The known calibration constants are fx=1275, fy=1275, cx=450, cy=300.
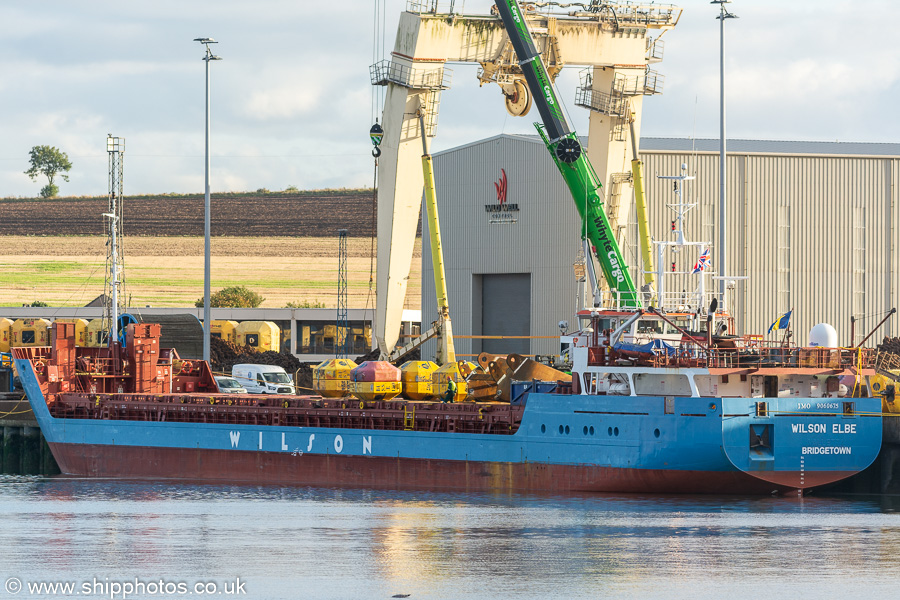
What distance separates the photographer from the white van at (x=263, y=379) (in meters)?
51.2

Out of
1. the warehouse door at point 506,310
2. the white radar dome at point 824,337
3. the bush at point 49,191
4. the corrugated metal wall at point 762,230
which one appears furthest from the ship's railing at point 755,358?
the bush at point 49,191

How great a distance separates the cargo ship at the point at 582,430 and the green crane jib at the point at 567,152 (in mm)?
6048

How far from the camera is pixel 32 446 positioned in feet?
151

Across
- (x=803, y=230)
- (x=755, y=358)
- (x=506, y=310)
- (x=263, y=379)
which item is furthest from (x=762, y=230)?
(x=263, y=379)

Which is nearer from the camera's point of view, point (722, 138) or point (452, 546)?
point (452, 546)

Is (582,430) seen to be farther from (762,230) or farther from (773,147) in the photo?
(773,147)

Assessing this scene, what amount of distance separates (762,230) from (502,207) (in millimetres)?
10443

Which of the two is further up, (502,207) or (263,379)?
(502,207)

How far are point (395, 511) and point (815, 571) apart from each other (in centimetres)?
1077

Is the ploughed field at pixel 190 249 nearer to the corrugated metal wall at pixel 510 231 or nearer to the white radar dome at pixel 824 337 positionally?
the corrugated metal wall at pixel 510 231

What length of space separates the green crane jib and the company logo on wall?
34.3 feet

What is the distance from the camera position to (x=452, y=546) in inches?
1011

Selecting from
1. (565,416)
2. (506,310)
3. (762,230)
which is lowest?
(565,416)

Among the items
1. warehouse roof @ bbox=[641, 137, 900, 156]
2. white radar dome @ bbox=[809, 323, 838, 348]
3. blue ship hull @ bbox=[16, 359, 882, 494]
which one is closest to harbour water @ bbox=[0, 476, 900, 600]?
blue ship hull @ bbox=[16, 359, 882, 494]
